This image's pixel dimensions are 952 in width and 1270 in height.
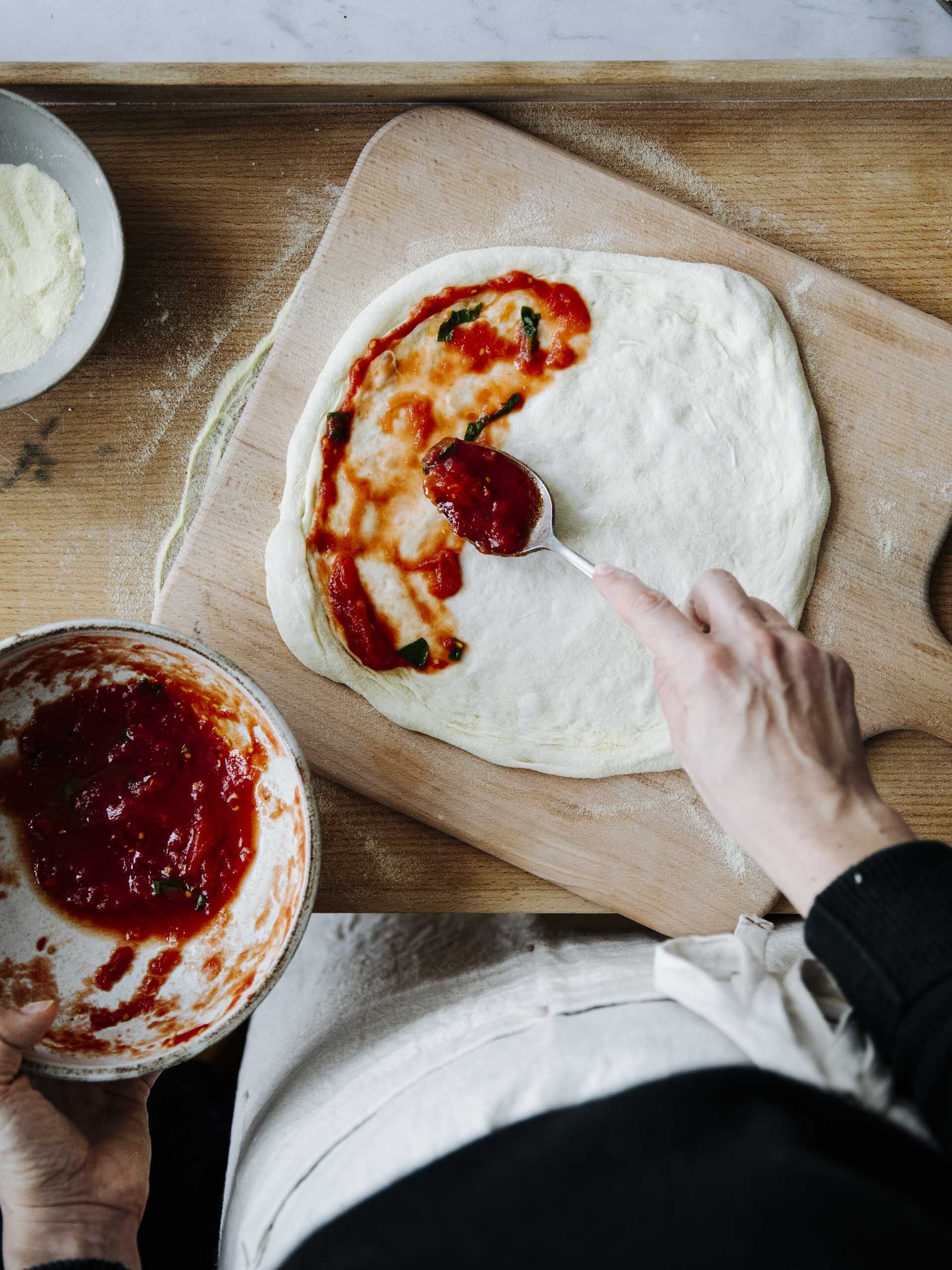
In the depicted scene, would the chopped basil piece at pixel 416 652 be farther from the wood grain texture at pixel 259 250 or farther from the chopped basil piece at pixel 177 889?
the chopped basil piece at pixel 177 889

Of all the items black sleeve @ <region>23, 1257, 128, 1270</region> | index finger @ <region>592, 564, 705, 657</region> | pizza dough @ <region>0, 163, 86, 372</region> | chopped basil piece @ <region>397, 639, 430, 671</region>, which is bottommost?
black sleeve @ <region>23, 1257, 128, 1270</region>

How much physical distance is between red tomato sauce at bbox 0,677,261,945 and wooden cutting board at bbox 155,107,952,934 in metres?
0.17

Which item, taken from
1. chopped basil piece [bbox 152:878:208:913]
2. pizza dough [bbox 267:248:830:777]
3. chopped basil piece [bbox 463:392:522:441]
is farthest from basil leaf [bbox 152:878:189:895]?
chopped basil piece [bbox 463:392:522:441]

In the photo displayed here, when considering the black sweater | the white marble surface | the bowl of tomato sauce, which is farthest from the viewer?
the white marble surface

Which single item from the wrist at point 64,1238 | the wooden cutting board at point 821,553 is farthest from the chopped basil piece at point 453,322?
the wrist at point 64,1238

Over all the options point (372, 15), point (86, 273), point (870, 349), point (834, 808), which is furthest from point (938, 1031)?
point (372, 15)

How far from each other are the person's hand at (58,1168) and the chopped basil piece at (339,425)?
3.33 ft

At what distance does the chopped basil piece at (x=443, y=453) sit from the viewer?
155 centimetres

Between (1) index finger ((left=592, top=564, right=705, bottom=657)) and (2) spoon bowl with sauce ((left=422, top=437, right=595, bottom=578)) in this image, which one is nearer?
(1) index finger ((left=592, top=564, right=705, bottom=657))

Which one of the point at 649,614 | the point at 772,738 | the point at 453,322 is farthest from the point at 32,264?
the point at 772,738

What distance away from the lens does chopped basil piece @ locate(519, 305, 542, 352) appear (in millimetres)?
1617

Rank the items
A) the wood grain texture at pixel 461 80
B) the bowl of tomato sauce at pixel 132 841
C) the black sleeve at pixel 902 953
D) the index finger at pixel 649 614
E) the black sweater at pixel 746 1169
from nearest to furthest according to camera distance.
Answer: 1. the black sweater at pixel 746 1169
2. the black sleeve at pixel 902 953
3. the index finger at pixel 649 614
4. the bowl of tomato sauce at pixel 132 841
5. the wood grain texture at pixel 461 80

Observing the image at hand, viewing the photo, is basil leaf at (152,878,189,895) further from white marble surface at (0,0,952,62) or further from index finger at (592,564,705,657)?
white marble surface at (0,0,952,62)

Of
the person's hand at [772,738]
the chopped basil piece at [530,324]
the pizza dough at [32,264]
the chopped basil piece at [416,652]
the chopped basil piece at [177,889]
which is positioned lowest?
the chopped basil piece at [177,889]
